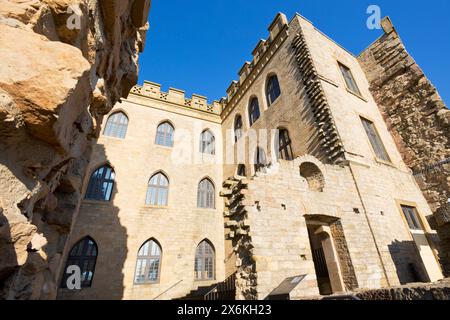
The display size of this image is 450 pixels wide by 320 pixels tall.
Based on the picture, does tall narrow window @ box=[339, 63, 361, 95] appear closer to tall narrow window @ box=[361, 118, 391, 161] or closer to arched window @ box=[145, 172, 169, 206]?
tall narrow window @ box=[361, 118, 391, 161]

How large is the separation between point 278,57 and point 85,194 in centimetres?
1268

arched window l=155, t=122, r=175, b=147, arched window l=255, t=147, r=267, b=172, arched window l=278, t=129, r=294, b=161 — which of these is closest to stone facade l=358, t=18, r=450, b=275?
arched window l=278, t=129, r=294, b=161

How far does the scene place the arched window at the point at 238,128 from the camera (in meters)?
14.5

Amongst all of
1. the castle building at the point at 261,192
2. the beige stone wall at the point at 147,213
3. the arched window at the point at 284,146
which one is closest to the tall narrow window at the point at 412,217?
the castle building at the point at 261,192

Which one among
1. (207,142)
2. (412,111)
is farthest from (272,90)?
(412,111)

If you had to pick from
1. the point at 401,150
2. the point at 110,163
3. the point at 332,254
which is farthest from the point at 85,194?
the point at 401,150

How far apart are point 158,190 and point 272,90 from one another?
29.5 ft

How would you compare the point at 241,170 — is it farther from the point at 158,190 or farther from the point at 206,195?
the point at 158,190

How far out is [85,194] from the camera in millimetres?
10383

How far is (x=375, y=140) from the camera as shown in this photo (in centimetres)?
963

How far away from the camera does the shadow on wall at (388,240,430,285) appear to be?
242 inches

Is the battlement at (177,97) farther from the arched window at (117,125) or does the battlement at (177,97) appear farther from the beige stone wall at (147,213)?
the arched window at (117,125)

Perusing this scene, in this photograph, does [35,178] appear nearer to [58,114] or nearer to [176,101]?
[58,114]

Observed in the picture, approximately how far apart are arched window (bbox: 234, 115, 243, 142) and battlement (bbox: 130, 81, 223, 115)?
2542 mm
